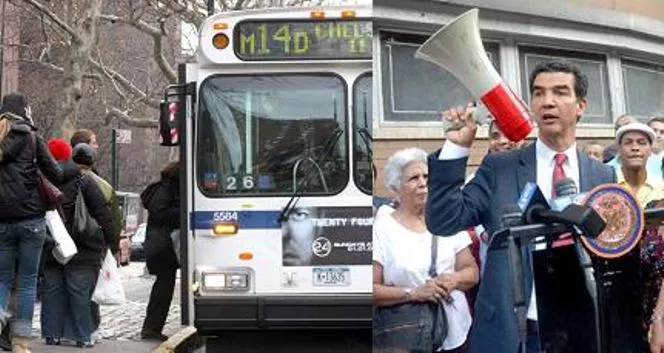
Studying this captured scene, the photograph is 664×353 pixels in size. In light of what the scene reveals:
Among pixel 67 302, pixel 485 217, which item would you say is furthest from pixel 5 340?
pixel 485 217

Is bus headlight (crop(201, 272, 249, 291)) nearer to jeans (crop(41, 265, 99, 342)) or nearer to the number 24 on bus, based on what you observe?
jeans (crop(41, 265, 99, 342))

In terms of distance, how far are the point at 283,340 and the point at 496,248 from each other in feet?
18.5

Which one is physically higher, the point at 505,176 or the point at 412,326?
the point at 505,176

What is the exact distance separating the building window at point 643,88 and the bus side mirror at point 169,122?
5443 millimetres

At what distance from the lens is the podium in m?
1.27

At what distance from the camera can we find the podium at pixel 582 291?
4.17 feet

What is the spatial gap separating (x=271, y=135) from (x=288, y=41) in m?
0.64

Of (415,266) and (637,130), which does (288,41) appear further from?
(637,130)

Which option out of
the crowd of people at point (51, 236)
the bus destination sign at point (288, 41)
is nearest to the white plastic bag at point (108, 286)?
the crowd of people at point (51, 236)

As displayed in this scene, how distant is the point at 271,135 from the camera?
6.33 meters

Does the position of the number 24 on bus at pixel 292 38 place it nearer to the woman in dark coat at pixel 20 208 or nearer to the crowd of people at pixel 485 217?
the woman in dark coat at pixel 20 208

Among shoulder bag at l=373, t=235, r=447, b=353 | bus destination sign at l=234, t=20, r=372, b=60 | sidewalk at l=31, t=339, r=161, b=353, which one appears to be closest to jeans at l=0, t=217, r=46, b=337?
sidewalk at l=31, t=339, r=161, b=353

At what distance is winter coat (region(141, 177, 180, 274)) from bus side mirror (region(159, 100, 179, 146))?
975 millimetres

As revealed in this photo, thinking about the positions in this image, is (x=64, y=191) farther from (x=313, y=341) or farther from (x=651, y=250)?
(x=651, y=250)
